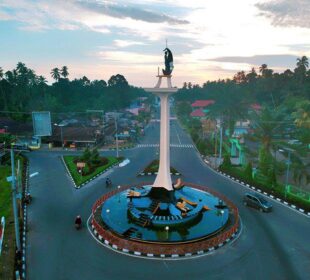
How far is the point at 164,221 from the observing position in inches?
938

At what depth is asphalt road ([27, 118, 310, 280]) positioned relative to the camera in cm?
1812

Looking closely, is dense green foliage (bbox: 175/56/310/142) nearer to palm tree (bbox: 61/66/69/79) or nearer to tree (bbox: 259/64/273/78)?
tree (bbox: 259/64/273/78)

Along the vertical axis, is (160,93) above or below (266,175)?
above

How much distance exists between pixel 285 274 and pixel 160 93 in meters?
16.8

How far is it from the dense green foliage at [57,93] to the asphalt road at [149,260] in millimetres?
54977

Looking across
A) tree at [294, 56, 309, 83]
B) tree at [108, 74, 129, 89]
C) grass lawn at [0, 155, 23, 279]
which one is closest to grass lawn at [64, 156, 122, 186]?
grass lawn at [0, 155, 23, 279]

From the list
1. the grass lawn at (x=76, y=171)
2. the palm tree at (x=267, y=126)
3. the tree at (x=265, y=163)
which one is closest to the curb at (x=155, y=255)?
the grass lawn at (x=76, y=171)

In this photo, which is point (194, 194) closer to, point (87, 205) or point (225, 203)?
point (225, 203)

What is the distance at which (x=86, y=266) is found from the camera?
1875cm

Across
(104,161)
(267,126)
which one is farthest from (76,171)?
(267,126)

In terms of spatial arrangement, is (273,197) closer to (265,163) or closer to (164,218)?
(265,163)

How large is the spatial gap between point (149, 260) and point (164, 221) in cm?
462

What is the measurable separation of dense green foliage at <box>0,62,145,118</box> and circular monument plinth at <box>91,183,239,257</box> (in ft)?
191

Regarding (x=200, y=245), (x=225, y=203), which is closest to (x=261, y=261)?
(x=200, y=245)
